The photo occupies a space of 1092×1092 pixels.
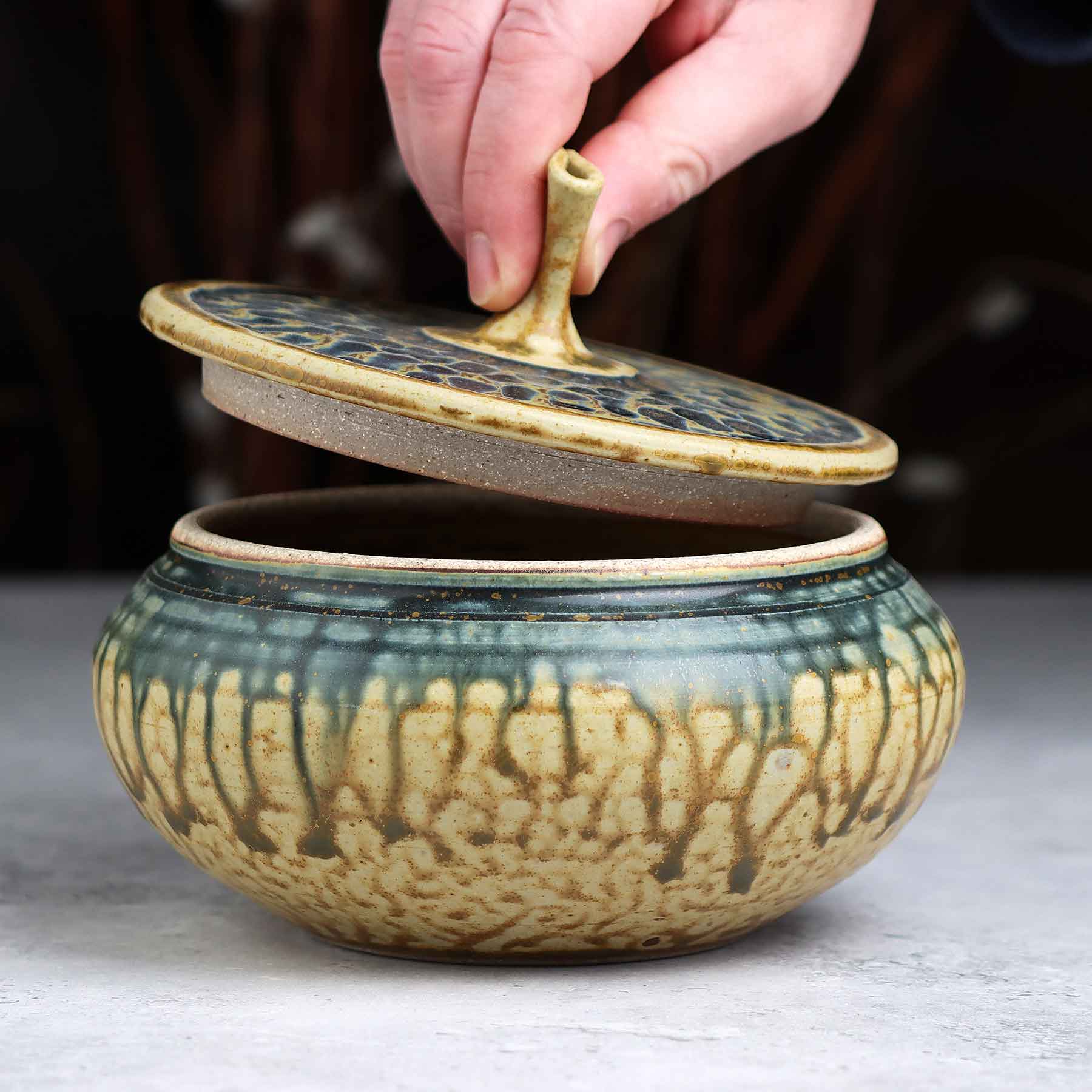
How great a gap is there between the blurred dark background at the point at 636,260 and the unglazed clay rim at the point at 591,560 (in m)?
1.20

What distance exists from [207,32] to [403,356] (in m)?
1.56

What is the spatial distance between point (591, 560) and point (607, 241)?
24 centimetres

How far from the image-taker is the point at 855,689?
1.02 m

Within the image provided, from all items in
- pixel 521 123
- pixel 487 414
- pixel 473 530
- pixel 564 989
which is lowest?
pixel 564 989

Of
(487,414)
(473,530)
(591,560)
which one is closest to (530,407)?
(487,414)

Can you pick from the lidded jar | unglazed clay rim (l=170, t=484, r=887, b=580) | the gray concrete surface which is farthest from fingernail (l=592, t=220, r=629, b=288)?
the gray concrete surface

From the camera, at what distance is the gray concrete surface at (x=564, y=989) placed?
0.93 m

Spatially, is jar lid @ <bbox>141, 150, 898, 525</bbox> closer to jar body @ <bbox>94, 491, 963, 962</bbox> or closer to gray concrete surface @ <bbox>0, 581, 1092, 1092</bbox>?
jar body @ <bbox>94, 491, 963, 962</bbox>

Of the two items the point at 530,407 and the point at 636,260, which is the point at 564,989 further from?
the point at 636,260

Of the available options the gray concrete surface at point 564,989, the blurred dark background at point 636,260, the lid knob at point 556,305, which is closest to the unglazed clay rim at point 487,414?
the lid knob at point 556,305

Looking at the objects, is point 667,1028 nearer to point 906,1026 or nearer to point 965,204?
point 906,1026

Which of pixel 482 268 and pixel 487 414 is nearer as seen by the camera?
pixel 487 414

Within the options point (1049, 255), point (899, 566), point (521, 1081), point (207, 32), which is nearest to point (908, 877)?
point (899, 566)

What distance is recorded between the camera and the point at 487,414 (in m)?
0.96
